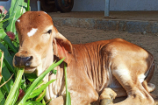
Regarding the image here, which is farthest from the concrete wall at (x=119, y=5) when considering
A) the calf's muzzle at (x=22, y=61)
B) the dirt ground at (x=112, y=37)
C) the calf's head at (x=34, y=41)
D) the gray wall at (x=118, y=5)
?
the calf's muzzle at (x=22, y=61)

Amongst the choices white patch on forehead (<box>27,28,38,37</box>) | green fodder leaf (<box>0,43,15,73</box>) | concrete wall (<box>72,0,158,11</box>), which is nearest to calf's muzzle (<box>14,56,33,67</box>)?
white patch on forehead (<box>27,28,38,37</box>)

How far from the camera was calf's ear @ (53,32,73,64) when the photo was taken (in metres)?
2.35

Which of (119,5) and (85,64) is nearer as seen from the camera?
(85,64)

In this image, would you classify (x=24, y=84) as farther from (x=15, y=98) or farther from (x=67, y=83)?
(x=67, y=83)

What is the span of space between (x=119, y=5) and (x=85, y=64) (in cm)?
796

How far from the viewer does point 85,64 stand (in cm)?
274

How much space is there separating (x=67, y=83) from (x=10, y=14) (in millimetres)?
1315

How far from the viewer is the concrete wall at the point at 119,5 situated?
925cm

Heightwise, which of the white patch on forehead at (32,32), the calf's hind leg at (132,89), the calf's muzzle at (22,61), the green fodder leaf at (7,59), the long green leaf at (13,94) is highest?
the white patch on forehead at (32,32)

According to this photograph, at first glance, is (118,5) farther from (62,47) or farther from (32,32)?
(32,32)

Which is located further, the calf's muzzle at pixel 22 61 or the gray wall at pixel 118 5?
the gray wall at pixel 118 5

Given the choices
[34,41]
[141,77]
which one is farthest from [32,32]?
[141,77]

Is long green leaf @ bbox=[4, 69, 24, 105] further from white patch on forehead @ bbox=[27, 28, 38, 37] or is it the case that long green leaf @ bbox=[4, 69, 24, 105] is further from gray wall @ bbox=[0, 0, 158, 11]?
gray wall @ bbox=[0, 0, 158, 11]

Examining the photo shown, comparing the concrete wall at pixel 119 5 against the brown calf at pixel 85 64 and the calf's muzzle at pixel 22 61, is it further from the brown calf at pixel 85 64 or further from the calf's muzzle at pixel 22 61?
the calf's muzzle at pixel 22 61
